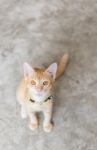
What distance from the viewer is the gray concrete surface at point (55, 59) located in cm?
143

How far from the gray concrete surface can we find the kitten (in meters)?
0.05

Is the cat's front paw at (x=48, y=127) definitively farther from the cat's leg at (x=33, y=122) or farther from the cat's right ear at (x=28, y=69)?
the cat's right ear at (x=28, y=69)

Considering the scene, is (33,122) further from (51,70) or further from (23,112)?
(51,70)

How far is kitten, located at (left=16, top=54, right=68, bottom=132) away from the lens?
1264mm

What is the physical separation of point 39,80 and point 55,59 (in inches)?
18.2

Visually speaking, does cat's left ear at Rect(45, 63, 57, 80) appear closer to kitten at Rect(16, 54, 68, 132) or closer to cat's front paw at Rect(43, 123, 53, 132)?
kitten at Rect(16, 54, 68, 132)

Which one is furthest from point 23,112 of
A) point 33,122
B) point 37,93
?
point 37,93

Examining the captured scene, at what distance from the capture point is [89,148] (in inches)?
54.8

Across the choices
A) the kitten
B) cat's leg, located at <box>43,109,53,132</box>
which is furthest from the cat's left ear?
cat's leg, located at <box>43,109,53,132</box>

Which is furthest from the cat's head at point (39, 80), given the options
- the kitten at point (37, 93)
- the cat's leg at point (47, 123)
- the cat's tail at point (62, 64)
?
the cat's tail at point (62, 64)

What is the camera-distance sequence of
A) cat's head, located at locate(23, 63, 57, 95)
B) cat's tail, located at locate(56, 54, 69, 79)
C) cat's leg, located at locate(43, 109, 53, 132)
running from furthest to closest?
1. cat's tail, located at locate(56, 54, 69, 79)
2. cat's leg, located at locate(43, 109, 53, 132)
3. cat's head, located at locate(23, 63, 57, 95)

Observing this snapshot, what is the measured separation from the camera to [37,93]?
4.14 feet

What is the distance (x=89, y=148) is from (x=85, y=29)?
2.38 ft

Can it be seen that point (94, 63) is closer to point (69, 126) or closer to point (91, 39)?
point (91, 39)
